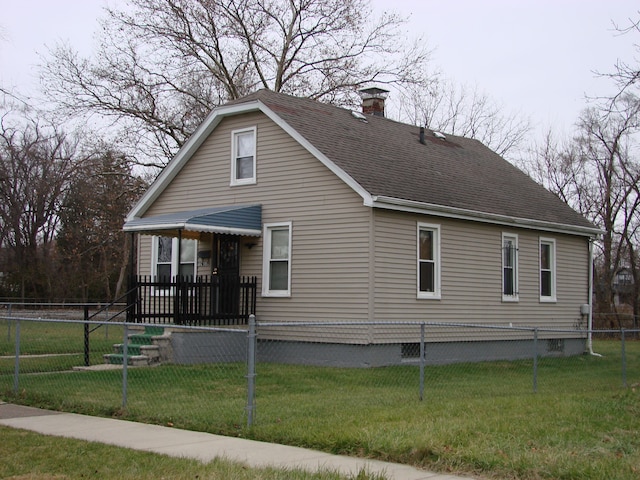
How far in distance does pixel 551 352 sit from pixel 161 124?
18876mm

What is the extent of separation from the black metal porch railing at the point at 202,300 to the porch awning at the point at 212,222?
1117 mm

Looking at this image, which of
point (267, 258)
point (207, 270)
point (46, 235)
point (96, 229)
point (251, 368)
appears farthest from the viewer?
point (46, 235)

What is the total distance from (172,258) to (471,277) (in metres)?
7.69

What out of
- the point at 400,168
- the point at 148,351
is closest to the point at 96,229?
the point at 148,351

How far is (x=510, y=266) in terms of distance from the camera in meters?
21.3

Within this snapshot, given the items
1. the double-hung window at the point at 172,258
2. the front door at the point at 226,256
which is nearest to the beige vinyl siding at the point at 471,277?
the front door at the point at 226,256

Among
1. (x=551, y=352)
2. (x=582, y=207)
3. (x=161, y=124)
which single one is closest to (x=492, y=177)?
(x=551, y=352)

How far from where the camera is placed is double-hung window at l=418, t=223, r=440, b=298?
18.5 meters

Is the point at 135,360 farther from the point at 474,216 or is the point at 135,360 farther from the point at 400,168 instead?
the point at 474,216

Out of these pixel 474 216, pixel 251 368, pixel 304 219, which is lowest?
pixel 251 368

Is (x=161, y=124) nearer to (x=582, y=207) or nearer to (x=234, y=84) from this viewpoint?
(x=234, y=84)

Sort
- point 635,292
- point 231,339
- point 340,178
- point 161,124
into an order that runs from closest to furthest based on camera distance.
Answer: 1. point 340,178
2. point 231,339
3. point 161,124
4. point 635,292

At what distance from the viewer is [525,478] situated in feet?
23.7

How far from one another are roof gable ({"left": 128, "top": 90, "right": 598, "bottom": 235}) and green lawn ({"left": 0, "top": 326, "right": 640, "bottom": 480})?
13.1 feet
